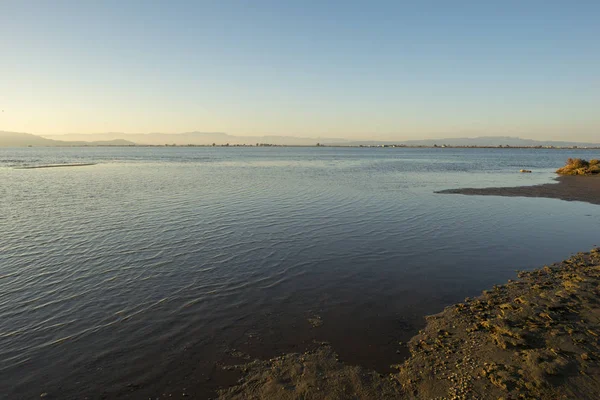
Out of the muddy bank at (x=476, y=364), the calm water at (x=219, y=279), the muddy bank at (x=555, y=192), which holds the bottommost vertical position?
the muddy bank at (x=555, y=192)

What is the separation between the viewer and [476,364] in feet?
26.2

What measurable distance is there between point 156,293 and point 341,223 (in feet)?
46.0

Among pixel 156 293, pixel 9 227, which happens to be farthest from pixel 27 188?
pixel 156 293

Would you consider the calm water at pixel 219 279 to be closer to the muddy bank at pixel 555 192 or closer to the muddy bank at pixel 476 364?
the muddy bank at pixel 476 364

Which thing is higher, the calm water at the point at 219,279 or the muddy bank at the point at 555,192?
the calm water at the point at 219,279

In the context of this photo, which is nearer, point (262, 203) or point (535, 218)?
point (535, 218)

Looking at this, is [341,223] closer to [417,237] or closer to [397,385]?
[417,237]

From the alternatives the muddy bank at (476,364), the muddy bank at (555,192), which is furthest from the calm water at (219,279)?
the muddy bank at (555,192)

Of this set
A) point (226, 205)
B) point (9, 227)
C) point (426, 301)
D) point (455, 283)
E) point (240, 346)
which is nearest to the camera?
point (240, 346)

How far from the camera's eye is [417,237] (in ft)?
65.5

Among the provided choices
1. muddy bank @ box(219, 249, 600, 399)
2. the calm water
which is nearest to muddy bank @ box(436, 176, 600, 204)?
the calm water

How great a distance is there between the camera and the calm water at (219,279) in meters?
8.63

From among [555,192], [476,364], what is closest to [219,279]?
[476,364]

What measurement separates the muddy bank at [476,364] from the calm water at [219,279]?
1.96 ft
